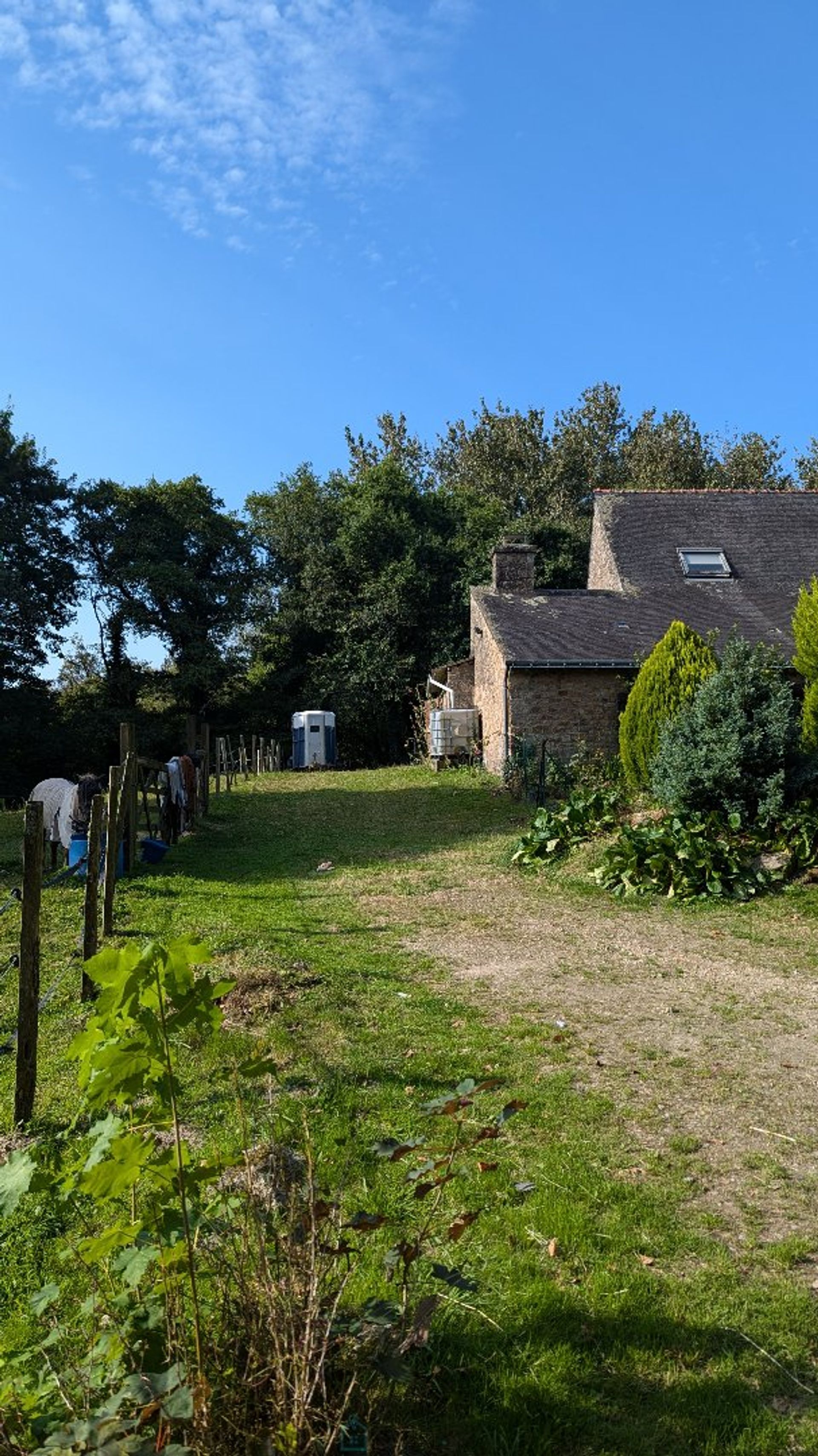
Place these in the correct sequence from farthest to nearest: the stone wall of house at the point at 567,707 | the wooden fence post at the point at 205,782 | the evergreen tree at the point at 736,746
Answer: the stone wall of house at the point at 567,707, the wooden fence post at the point at 205,782, the evergreen tree at the point at 736,746

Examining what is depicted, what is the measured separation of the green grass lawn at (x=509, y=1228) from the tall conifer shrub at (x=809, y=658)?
557 centimetres

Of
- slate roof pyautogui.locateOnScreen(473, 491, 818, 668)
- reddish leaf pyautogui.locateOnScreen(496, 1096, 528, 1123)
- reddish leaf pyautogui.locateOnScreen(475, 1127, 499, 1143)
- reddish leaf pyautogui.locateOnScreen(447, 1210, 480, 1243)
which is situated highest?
slate roof pyautogui.locateOnScreen(473, 491, 818, 668)

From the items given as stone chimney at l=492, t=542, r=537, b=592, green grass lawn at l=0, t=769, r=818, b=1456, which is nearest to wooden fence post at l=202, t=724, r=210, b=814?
stone chimney at l=492, t=542, r=537, b=592

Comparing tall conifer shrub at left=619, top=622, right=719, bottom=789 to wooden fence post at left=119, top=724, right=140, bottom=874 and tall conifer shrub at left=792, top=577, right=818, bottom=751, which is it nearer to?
tall conifer shrub at left=792, top=577, right=818, bottom=751

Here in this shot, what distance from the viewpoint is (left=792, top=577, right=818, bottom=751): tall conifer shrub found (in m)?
10.9

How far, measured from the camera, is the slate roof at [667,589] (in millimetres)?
18922

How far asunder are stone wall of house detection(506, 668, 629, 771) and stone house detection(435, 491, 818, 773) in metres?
0.02

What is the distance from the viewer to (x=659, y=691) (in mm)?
13195

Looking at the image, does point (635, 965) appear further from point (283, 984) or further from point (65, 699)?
point (65, 699)

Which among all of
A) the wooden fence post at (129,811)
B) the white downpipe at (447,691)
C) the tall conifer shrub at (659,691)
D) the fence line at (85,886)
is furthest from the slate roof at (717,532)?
the wooden fence post at (129,811)

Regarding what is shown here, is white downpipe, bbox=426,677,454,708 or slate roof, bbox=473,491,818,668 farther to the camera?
white downpipe, bbox=426,677,454,708

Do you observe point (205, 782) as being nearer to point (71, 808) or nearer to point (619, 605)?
point (71, 808)

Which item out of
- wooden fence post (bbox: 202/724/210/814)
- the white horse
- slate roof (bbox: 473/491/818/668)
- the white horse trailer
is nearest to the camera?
the white horse

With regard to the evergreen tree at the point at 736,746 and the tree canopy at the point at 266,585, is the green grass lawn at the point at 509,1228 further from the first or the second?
the tree canopy at the point at 266,585
